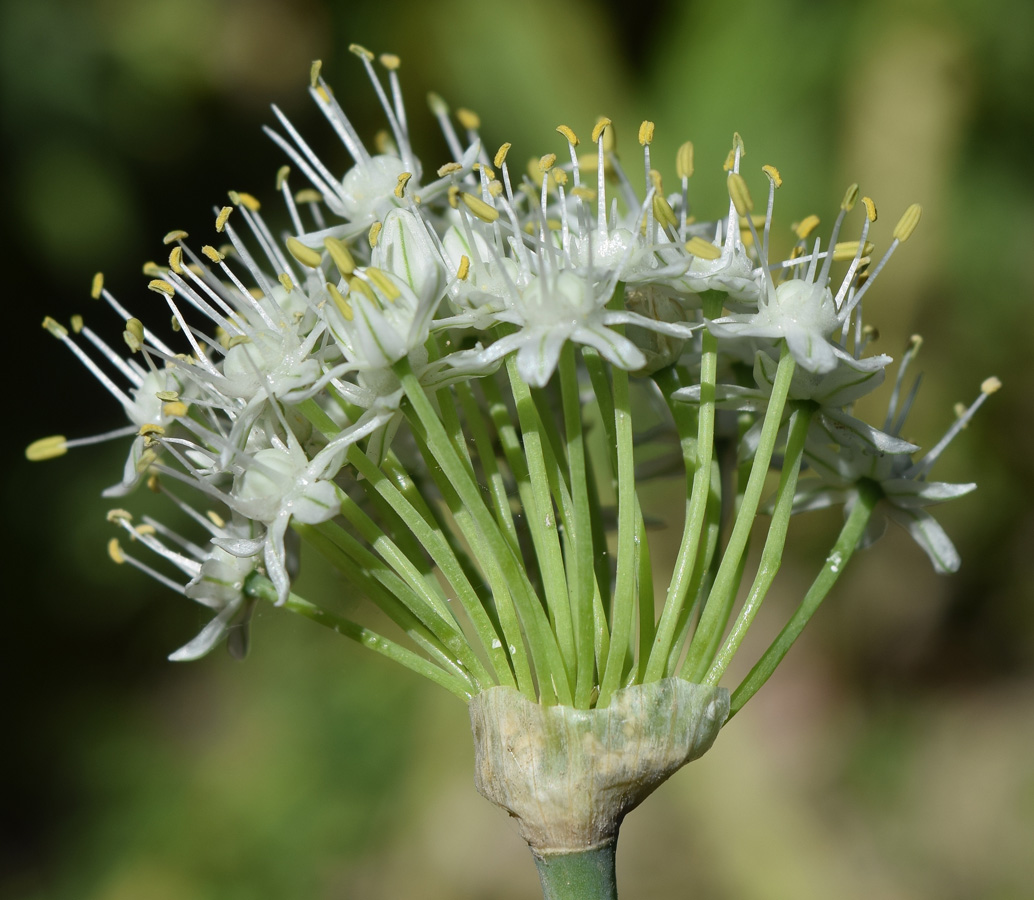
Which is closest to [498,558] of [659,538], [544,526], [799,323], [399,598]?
[544,526]

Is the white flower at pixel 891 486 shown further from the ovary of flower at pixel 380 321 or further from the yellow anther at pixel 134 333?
the yellow anther at pixel 134 333

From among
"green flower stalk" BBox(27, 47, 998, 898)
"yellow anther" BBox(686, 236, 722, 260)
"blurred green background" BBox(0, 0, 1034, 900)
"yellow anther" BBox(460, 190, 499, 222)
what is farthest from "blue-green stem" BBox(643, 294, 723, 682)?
"blurred green background" BBox(0, 0, 1034, 900)

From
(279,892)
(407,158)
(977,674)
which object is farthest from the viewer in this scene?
(977,674)

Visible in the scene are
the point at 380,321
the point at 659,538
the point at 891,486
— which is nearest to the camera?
the point at 380,321

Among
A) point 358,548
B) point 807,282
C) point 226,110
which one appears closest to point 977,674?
point 807,282

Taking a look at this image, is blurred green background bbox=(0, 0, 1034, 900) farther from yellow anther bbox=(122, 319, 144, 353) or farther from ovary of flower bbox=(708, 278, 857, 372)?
yellow anther bbox=(122, 319, 144, 353)

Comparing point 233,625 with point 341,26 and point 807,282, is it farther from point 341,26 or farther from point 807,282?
point 341,26

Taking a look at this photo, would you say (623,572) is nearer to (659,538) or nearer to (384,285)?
(384,285)

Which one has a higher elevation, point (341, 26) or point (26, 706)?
point (341, 26)
